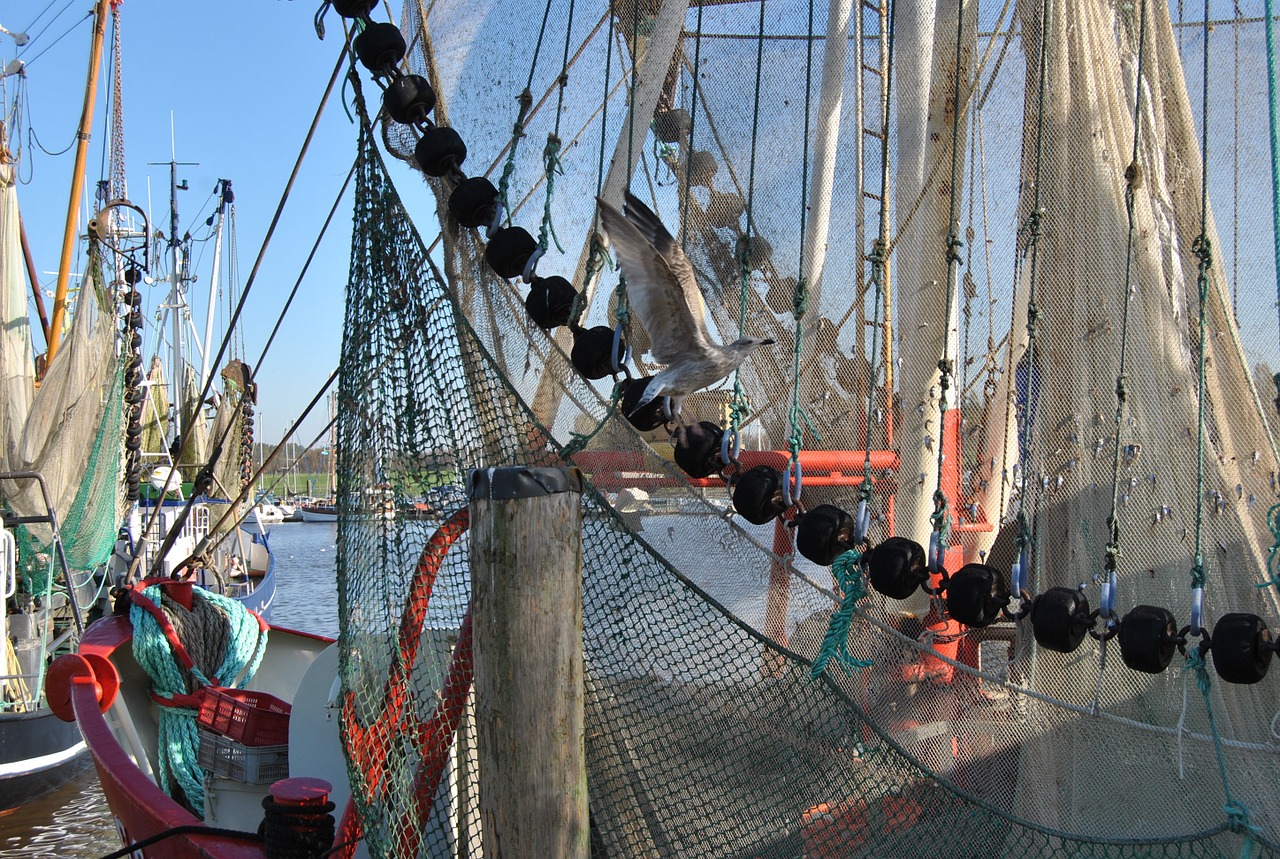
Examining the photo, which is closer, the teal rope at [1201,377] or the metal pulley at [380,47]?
the teal rope at [1201,377]

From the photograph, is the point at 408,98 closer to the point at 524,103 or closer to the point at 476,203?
the point at 476,203

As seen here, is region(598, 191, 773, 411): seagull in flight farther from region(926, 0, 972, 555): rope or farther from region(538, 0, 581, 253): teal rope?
region(538, 0, 581, 253): teal rope

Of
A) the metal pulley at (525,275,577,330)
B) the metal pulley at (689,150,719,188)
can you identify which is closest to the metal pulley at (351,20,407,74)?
the metal pulley at (525,275,577,330)

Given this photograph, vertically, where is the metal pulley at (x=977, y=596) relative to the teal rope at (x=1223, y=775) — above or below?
above

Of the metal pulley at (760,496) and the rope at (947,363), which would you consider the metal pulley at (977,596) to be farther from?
the metal pulley at (760,496)

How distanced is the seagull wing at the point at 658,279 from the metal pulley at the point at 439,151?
93cm

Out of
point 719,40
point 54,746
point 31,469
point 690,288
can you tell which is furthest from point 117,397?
point 690,288

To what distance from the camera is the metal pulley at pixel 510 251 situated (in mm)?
3910

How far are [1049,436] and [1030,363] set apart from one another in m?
0.29

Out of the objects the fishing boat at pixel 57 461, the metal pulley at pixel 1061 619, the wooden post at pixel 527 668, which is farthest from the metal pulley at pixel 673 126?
the fishing boat at pixel 57 461

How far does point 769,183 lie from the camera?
16.3ft

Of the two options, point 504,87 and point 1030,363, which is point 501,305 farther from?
point 1030,363

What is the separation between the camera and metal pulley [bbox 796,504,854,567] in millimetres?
3225

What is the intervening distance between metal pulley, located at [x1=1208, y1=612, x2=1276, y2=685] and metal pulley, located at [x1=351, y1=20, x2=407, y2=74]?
354 cm
